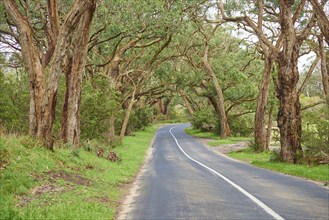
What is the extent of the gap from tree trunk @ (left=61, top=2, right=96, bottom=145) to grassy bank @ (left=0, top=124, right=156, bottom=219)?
224 cm

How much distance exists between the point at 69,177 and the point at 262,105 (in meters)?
17.5

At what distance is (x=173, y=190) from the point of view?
1096cm

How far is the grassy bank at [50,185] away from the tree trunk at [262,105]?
1428 cm

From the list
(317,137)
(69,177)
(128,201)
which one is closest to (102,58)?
(317,137)

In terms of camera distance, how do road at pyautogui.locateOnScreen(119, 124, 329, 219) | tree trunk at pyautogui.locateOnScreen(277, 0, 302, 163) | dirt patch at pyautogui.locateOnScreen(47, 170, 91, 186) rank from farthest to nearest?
1. tree trunk at pyautogui.locateOnScreen(277, 0, 302, 163)
2. dirt patch at pyautogui.locateOnScreen(47, 170, 91, 186)
3. road at pyautogui.locateOnScreen(119, 124, 329, 219)

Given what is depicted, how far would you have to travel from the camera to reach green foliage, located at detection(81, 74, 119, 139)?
849 inches

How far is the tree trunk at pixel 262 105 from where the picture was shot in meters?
25.2

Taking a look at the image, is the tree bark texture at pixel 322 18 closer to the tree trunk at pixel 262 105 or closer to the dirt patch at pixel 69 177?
the tree trunk at pixel 262 105

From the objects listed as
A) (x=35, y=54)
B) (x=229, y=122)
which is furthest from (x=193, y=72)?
(x=35, y=54)

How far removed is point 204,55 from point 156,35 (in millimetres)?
15506

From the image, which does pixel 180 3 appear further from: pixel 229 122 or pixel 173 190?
pixel 229 122

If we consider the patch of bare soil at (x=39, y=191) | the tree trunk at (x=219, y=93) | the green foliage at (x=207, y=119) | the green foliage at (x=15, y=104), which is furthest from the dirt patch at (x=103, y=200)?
the green foliage at (x=207, y=119)

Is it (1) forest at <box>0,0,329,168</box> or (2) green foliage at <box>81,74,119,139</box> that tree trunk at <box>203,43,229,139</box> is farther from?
(2) green foliage at <box>81,74,119,139</box>

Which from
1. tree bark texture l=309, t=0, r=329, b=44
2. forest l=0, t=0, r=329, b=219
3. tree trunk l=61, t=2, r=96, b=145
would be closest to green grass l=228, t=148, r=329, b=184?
forest l=0, t=0, r=329, b=219
